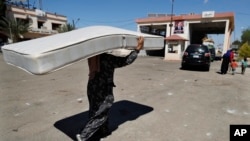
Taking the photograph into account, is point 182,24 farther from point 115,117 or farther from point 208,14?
point 115,117

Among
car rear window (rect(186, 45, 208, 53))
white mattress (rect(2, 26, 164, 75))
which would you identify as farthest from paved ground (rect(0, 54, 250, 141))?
car rear window (rect(186, 45, 208, 53))

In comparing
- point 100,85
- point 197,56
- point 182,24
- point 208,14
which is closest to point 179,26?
point 182,24

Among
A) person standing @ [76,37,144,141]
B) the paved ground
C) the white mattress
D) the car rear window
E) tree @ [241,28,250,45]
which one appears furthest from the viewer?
tree @ [241,28,250,45]

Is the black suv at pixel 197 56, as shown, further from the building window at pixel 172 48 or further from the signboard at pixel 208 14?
the signboard at pixel 208 14

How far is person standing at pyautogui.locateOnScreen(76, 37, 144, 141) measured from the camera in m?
3.18

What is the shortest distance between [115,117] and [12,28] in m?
31.3

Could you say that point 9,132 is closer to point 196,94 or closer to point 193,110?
point 193,110

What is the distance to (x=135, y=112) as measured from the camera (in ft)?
15.5

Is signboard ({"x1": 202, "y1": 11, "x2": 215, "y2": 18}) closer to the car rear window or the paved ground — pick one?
the car rear window

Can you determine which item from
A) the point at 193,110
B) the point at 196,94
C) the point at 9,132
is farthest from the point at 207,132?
the point at 9,132

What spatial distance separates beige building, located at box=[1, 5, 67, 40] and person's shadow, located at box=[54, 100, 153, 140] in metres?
32.2

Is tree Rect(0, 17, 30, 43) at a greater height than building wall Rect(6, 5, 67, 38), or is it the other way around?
building wall Rect(6, 5, 67, 38)

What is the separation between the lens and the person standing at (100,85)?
10.4 ft

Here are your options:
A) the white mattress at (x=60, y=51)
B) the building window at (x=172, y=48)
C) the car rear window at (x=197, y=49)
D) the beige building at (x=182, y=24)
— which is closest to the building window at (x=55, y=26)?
the beige building at (x=182, y=24)
